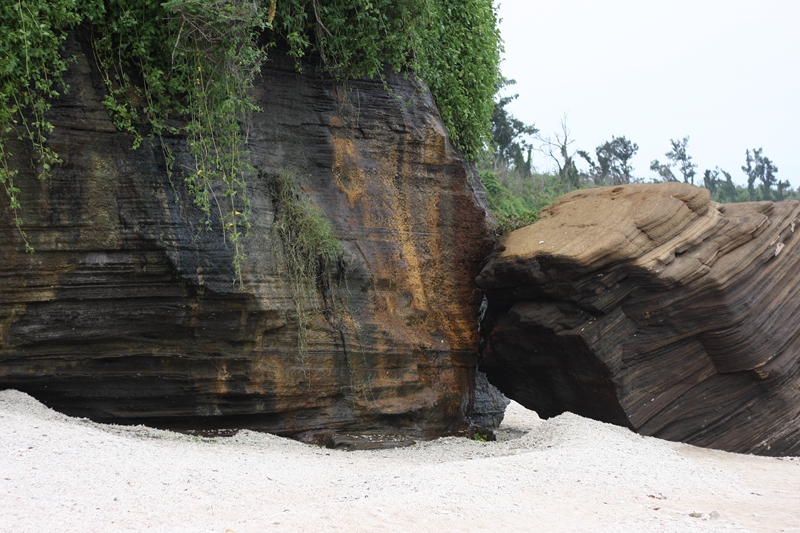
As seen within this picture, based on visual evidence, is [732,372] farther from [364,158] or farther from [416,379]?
[364,158]

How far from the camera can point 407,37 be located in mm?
7992

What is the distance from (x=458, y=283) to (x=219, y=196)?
9.70 ft

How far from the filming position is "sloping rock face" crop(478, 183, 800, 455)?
705cm

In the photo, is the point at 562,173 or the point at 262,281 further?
the point at 562,173

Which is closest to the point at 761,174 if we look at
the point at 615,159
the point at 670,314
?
the point at 615,159

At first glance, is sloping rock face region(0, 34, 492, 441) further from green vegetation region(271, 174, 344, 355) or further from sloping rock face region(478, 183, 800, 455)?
sloping rock face region(478, 183, 800, 455)

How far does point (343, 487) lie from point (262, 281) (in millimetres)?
2415

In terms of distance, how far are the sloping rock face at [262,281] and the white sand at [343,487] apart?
0.44 meters

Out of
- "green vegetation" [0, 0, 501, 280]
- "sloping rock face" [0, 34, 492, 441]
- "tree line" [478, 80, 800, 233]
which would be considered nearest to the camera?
"green vegetation" [0, 0, 501, 280]

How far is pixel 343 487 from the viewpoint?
5074 mm

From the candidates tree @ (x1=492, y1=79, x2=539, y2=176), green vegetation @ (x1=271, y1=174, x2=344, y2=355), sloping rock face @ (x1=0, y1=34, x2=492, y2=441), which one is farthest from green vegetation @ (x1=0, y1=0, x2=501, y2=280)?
tree @ (x1=492, y1=79, x2=539, y2=176)

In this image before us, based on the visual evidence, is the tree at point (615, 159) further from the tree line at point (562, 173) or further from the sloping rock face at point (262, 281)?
the sloping rock face at point (262, 281)

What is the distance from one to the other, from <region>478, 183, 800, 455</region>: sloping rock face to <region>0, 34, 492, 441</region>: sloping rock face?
1022 mm

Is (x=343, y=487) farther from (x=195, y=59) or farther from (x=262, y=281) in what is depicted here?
(x=195, y=59)
